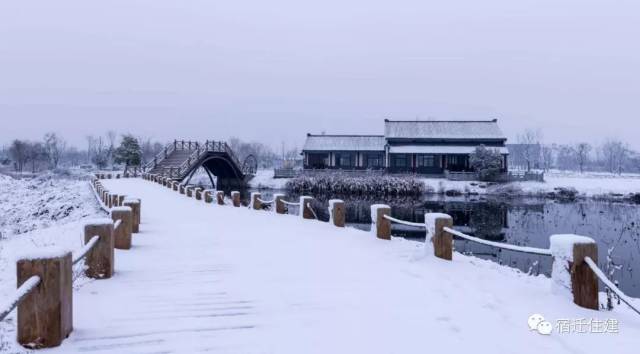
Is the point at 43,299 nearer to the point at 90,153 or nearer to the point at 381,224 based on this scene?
the point at 381,224

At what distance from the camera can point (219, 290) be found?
5.99 meters

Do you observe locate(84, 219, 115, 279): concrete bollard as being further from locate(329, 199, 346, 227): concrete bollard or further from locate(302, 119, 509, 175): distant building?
locate(302, 119, 509, 175): distant building

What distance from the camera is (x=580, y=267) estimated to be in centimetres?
539

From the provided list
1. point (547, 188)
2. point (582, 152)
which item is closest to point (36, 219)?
point (547, 188)

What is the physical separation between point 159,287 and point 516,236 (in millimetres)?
17479

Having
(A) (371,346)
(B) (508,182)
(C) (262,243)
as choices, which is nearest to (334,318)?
(A) (371,346)

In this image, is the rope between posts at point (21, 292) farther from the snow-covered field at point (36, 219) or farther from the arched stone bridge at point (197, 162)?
the arched stone bridge at point (197, 162)

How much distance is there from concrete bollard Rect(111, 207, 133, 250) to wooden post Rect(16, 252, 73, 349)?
15.4 ft

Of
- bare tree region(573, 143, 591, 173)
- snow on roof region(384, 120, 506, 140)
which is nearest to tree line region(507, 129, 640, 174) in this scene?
bare tree region(573, 143, 591, 173)

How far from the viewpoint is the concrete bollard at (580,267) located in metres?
5.34

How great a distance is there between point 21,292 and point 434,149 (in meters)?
48.8

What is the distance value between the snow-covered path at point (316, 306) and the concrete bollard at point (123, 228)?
32 cm

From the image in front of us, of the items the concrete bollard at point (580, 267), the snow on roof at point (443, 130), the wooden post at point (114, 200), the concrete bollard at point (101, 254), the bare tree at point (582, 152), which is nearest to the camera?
the concrete bollard at point (580, 267)

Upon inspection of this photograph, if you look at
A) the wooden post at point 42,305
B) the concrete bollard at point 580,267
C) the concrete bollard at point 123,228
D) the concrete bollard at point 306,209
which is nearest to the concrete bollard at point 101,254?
the concrete bollard at point 123,228
